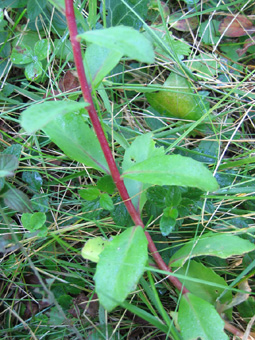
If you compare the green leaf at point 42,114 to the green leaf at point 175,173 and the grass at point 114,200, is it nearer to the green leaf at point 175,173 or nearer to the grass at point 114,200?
the green leaf at point 175,173

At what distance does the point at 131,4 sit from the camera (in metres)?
1.60

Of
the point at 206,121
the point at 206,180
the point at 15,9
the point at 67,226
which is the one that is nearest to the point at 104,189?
the point at 67,226

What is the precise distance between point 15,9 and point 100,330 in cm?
167

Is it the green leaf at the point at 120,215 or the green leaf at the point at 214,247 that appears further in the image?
the green leaf at the point at 120,215

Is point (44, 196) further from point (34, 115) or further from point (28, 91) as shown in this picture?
point (34, 115)

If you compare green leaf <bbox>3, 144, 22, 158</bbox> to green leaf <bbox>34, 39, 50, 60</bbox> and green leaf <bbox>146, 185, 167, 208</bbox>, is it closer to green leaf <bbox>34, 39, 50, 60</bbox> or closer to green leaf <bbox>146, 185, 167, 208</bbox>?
green leaf <bbox>34, 39, 50, 60</bbox>

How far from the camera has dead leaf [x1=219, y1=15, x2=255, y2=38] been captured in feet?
5.75

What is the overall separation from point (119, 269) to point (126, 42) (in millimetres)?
642

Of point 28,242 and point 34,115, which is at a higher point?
point 34,115

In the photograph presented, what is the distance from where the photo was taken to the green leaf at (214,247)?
1019mm

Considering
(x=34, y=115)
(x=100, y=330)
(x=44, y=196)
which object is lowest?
(x=100, y=330)

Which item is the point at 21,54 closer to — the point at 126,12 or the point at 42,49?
the point at 42,49

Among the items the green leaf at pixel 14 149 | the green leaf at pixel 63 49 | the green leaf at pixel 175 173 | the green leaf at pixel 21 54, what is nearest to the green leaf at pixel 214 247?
the green leaf at pixel 175 173

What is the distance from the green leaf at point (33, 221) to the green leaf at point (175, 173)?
498mm
